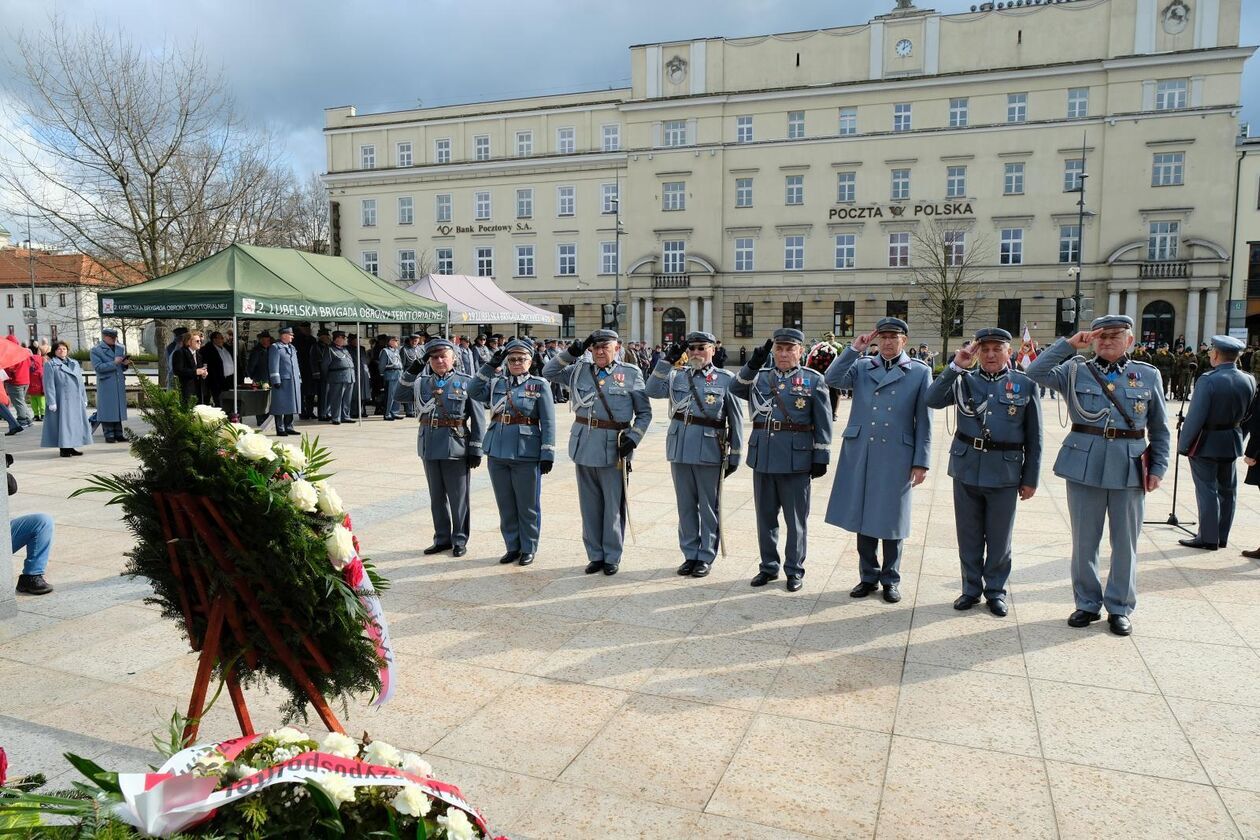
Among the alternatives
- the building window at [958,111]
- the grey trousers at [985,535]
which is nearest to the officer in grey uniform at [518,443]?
the grey trousers at [985,535]

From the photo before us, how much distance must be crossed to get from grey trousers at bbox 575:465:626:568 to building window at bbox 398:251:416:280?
5278cm

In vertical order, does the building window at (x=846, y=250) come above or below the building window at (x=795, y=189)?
below

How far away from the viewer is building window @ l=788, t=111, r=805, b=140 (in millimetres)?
47938

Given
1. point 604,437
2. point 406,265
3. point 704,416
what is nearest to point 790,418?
point 704,416

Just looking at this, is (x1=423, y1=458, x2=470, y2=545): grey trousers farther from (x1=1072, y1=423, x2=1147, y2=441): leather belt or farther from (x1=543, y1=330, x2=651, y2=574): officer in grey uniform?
(x1=1072, y1=423, x2=1147, y2=441): leather belt

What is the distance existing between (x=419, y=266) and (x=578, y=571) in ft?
173

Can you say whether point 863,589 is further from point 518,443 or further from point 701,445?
point 518,443

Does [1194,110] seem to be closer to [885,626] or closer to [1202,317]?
[1202,317]

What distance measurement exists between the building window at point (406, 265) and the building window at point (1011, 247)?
36304 millimetres

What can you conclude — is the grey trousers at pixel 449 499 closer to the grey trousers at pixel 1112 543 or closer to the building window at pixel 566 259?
the grey trousers at pixel 1112 543

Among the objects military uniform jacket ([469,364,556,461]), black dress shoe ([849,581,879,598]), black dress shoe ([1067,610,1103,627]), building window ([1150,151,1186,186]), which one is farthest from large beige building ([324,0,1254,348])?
black dress shoe ([1067,610,1103,627])

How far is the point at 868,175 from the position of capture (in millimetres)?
47219

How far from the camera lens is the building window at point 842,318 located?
159 feet

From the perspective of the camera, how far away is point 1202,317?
1687 inches
